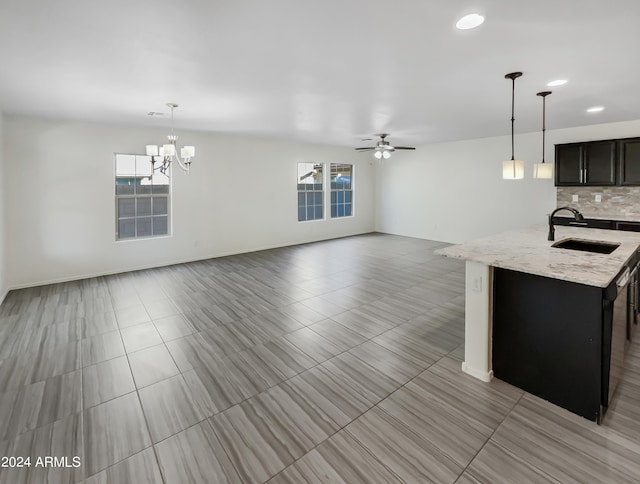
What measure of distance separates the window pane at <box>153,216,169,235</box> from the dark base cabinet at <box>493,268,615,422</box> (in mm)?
6204

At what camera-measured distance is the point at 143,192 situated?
6.16 m

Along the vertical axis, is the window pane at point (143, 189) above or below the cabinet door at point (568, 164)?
below

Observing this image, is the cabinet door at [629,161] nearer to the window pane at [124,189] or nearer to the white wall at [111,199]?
the white wall at [111,199]

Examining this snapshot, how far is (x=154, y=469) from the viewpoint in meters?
1.79

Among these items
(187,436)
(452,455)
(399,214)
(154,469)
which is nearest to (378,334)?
(452,455)

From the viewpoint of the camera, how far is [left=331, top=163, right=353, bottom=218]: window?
949 cm

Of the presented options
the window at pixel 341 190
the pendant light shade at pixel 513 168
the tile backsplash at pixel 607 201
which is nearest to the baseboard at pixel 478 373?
the pendant light shade at pixel 513 168

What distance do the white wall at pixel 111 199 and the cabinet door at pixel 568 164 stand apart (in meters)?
5.53

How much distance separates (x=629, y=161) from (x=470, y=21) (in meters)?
5.20

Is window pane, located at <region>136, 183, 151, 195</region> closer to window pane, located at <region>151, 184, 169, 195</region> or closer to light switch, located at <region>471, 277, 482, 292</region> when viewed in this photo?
window pane, located at <region>151, 184, 169, 195</region>

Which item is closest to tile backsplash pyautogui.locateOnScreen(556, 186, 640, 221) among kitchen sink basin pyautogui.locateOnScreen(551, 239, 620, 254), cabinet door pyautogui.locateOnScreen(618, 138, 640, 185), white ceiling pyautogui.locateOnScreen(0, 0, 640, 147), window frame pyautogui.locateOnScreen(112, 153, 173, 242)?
cabinet door pyautogui.locateOnScreen(618, 138, 640, 185)

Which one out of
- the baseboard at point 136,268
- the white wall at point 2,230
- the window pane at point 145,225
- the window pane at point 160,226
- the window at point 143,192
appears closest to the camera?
the white wall at point 2,230

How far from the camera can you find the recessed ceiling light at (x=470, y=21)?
215 cm

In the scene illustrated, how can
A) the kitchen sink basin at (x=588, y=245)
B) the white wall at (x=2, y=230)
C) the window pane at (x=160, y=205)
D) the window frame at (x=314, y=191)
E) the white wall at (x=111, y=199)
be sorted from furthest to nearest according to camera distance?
1. the window frame at (x=314, y=191)
2. the window pane at (x=160, y=205)
3. the white wall at (x=111, y=199)
4. the white wall at (x=2, y=230)
5. the kitchen sink basin at (x=588, y=245)
